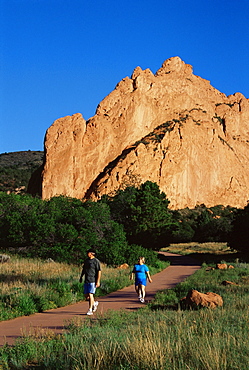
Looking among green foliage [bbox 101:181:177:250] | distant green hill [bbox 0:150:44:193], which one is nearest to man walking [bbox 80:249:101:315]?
green foliage [bbox 101:181:177:250]

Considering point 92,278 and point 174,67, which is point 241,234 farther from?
point 174,67

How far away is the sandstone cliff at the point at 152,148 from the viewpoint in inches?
3469

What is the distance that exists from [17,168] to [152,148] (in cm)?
4594

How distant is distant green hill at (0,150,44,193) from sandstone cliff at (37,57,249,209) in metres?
14.5

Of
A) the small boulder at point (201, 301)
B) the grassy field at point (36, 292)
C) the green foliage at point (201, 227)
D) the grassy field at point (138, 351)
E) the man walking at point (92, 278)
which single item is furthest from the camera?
the green foliage at point (201, 227)

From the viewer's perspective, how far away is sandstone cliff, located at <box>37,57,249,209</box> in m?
88.1

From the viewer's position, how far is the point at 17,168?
A: 116750 mm

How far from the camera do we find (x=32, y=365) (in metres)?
5.43

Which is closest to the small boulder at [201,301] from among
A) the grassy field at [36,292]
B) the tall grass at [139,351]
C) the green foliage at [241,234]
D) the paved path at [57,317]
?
the paved path at [57,317]

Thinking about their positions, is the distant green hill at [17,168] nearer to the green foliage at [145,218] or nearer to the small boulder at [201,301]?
the green foliage at [145,218]

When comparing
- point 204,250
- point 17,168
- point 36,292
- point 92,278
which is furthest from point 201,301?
point 17,168

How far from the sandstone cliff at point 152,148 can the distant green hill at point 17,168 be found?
1451 cm

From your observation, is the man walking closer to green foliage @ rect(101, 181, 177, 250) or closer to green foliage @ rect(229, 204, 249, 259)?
green foliage @ rect(101, 181, 177, 250)

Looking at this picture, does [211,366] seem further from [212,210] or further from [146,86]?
[146,86]
